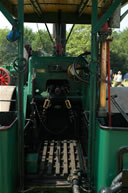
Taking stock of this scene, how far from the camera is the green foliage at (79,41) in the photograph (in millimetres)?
26047

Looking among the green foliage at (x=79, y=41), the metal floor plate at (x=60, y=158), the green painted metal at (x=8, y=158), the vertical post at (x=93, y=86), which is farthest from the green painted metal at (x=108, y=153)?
the green foliage at (x=79, y=41)

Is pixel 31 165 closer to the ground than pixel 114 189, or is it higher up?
closer to the ground

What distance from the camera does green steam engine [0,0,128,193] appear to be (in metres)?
2.25

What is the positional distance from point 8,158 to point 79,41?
82.8ft

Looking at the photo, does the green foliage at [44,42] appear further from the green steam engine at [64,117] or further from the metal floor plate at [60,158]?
the metal floor plate at [60,158]

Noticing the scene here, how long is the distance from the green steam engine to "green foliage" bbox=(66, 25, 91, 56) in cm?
2169

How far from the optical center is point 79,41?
2653 centimetres

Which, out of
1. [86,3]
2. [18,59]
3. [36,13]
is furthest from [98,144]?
[36,13]

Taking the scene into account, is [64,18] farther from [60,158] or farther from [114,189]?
[114,189]

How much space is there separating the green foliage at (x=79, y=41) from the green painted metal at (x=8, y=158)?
79.0 feet

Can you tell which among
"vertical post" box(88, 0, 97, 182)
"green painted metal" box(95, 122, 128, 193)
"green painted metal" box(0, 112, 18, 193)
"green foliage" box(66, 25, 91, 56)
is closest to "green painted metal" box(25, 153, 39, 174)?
"green painted metal" box(0, 112, 18, 193)

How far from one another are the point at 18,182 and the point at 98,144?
1.02 meters

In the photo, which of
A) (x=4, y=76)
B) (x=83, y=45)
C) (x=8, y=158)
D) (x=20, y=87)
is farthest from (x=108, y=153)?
(x=83, y=45)

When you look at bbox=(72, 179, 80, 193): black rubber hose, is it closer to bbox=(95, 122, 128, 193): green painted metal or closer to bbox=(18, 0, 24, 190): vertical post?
bbox=(95, 122, 128, 193): green painted metal
